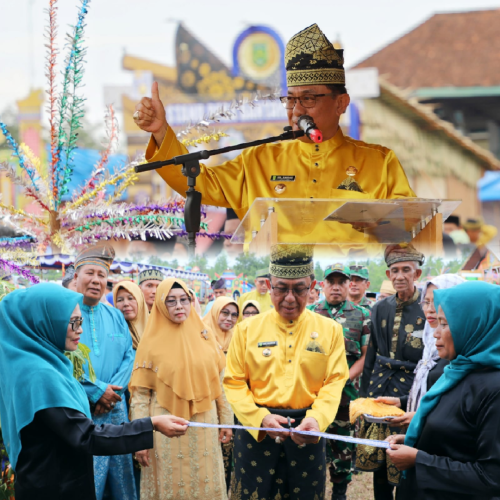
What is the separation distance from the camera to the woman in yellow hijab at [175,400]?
14.3ft

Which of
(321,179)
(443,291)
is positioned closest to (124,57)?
(321,179)

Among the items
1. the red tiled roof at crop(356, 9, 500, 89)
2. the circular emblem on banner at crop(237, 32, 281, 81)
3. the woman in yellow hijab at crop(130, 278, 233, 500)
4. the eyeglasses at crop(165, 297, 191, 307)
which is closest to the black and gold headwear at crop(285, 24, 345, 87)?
the circular emblem on banner at crop(237, 32, 281, 81)

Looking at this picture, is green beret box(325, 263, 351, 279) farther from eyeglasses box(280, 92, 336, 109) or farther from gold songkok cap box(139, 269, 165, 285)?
gold songkok cap box(139, 269, 165, 285)

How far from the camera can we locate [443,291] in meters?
2.61

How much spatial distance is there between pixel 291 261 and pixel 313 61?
87 cm

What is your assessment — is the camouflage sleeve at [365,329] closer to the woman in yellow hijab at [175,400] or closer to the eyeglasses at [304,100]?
the woman in yellow hijab at [175,400]

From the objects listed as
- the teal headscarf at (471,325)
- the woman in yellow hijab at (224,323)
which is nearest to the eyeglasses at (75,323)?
the teal headscarf at (471,325)

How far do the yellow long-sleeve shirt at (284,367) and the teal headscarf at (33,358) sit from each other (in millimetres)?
936

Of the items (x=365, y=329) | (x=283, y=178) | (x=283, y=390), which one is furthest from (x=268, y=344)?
(x=365, y=329)

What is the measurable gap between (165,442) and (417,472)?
7.34 ft

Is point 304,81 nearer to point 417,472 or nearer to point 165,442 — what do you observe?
point 417,472

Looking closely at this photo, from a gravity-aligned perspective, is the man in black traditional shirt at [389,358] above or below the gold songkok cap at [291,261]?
below

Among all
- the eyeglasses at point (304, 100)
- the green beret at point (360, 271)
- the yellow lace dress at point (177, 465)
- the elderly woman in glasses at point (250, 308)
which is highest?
the eyeglasses at point (304, 100)

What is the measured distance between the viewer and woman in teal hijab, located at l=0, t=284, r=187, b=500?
2738mm
